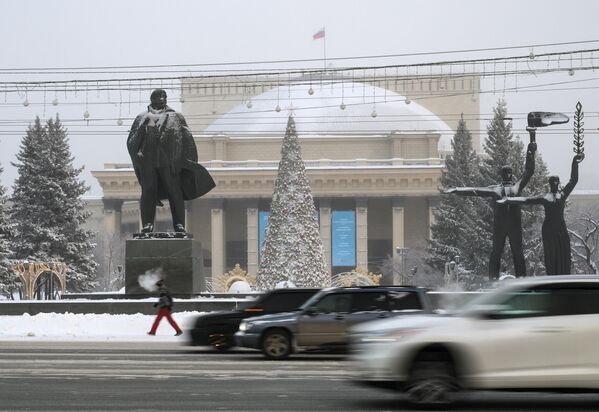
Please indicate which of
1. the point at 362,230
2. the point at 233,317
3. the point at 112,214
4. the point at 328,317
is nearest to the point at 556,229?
the point at 233,317

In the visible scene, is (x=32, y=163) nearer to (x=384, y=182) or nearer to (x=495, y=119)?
(x=495, y=119)

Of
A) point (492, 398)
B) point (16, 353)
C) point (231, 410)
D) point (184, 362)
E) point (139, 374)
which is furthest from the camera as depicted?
point (16, 353)

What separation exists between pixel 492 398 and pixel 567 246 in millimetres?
24543

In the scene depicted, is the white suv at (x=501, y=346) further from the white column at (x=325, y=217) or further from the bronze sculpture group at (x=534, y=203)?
the white column at (x=325, y=217)

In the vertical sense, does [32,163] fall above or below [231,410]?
above

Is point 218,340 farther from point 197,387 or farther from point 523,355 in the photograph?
point 523,355

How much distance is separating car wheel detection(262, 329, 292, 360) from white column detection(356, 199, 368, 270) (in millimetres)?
97974

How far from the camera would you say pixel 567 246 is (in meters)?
39.0

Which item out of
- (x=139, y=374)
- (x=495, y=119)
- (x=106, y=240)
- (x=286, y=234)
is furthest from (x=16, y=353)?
(x=106, y=240)

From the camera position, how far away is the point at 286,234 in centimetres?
5181

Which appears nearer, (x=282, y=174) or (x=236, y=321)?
(x=236, y=321)

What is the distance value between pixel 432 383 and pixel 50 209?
186 feet

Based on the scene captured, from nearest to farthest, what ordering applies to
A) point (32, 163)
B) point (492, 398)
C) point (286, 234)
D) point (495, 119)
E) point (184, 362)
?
point (492, 398), point (184, 362), point (286, 234), point (32, 163), point (495, 119)

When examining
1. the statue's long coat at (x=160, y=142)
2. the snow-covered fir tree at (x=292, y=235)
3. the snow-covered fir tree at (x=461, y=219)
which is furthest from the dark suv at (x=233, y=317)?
the snow-covered fir tree at (x=461, y=219)
